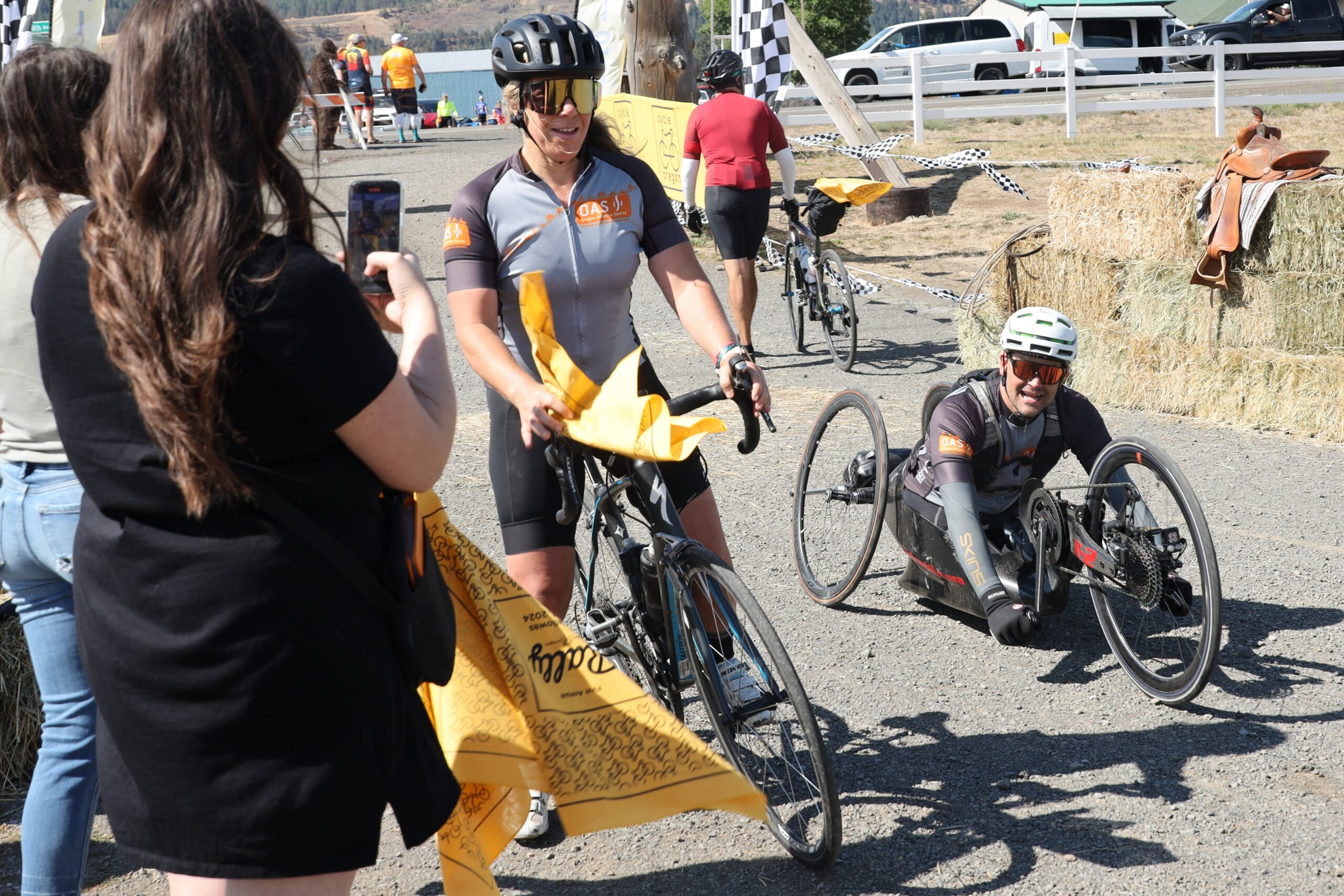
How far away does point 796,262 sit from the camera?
9.37 m

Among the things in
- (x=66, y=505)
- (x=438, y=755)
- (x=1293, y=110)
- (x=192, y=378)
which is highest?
(x=1293, y=110)

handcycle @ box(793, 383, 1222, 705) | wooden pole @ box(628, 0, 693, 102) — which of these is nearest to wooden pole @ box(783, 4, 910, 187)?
wooden pole @ box(628, 0, 693, 102)

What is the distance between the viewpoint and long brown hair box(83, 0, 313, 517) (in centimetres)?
150

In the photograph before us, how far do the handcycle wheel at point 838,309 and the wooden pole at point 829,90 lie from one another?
19.9 ft

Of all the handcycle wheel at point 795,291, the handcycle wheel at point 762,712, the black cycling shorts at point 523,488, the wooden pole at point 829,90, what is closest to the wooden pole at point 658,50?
the wooden pole at point 829,90

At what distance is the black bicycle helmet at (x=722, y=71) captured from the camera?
8.80 meters

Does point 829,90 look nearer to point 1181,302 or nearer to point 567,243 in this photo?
point 1181,302

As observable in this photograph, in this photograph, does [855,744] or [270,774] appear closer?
[270,774]

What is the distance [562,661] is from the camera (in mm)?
2428

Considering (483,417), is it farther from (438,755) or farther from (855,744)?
(438,755)

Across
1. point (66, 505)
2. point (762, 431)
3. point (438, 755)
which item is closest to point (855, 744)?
point (438, 755)

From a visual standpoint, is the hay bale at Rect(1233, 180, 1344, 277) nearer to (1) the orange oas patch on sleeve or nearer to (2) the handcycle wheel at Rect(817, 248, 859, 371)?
(2) the handcycle wheel at Rect(817, 248, 859, 371)

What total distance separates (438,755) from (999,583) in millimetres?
2784

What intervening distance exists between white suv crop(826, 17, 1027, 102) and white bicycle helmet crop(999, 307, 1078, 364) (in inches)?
981
